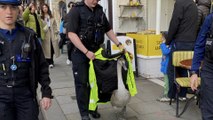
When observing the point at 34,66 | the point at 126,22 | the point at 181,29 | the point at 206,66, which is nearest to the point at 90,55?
the point at 34,66

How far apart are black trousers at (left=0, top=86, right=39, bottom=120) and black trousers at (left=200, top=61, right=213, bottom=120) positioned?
1590 mm

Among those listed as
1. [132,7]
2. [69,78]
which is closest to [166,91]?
[69,78]

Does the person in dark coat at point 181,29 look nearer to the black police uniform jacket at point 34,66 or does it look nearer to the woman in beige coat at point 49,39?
the black police uniform jacket at point 34,66

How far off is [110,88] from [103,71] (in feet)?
0.79

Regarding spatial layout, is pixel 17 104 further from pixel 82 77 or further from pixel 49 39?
pixel 49 39

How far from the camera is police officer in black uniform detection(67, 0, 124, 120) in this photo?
12.7ft

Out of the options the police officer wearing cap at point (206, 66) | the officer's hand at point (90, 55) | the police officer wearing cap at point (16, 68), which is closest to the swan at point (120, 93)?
the officer's hand at point (90, 55)

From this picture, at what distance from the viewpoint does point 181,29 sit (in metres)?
4.79

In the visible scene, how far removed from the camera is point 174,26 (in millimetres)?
4734

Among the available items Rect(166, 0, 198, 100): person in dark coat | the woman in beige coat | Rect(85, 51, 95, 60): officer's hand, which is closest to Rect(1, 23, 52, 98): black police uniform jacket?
Rect(85, 51, 95, 60): officer's hand

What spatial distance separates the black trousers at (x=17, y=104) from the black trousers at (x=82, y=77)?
1328mm

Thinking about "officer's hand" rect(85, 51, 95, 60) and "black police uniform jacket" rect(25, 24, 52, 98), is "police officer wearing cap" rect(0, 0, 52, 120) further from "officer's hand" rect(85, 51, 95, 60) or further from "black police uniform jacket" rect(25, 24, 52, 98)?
"officer's hand" rect(85, 51, 95, 60)

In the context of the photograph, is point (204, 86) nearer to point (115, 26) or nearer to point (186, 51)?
point (186, 51)

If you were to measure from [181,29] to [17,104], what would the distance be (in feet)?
10.1
